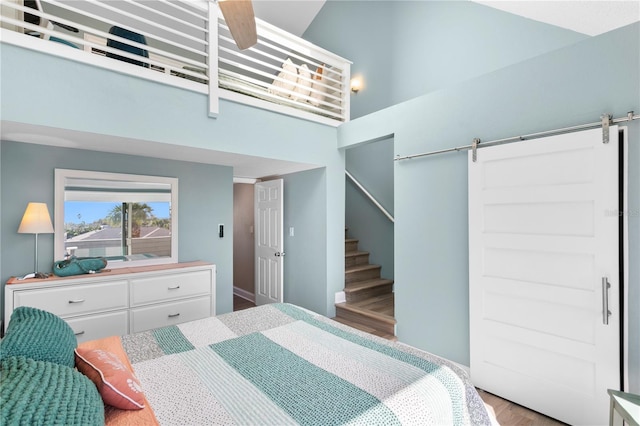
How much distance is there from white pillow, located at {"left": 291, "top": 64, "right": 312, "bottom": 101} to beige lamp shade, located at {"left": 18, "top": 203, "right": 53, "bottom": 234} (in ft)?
8.43

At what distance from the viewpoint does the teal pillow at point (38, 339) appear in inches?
44.4

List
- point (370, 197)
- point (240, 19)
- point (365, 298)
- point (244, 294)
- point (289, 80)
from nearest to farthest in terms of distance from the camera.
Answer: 1. point (240, 19)
2. point (289, 80)
3. point (365, 298)
4. point (370, 197)
5. point (244, 294)

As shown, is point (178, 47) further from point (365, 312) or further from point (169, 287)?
point (365, 312)

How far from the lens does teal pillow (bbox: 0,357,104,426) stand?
756 mm

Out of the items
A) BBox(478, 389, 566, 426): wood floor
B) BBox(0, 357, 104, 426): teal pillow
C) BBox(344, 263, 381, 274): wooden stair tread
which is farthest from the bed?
BBox(344, 263, 381, 274): wooden stair tread

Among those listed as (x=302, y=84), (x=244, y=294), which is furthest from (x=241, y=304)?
(x=302, y=84)

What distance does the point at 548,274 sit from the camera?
6.72 feet

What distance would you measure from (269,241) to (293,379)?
3.19 metres

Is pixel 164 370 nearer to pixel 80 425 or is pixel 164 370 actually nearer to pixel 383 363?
pixel 80 425

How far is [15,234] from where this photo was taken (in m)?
2.64

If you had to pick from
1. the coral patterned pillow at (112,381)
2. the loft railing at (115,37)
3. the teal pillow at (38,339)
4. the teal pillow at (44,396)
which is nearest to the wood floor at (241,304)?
the loft railing at (115,37)

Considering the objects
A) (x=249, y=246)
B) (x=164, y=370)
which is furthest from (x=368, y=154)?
(x=164, y=370)

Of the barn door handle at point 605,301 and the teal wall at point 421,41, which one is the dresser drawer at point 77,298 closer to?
the barn door handle at point 605,301

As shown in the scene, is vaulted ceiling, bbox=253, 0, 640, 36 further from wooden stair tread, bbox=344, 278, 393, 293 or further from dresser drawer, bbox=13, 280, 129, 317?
dresser drawer, bbox=13, 280, 129, 317
